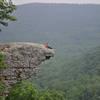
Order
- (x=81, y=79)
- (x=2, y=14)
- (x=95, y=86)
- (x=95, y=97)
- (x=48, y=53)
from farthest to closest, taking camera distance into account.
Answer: (x=81, y=79)
(x=95, y=86)
(x=95, y=97)
(x=48, y=53)
(x=2, y=14)

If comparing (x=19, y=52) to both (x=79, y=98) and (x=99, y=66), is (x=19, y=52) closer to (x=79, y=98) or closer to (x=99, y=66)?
(x=79, y=98)

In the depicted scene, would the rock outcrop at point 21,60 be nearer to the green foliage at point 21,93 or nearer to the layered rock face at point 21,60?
the layered rock face at point 21,60

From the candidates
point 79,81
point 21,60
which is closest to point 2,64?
point 21,60

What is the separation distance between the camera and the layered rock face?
12.6 m

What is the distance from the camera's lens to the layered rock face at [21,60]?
12617 mm

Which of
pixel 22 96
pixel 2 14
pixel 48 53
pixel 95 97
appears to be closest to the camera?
pixel 2 14

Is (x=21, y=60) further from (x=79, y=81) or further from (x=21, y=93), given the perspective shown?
(x=79, y=81)

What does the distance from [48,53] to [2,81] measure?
157 inches

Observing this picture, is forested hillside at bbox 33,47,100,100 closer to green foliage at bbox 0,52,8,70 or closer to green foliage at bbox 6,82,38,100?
green foliage at bbox 6,82,38,100

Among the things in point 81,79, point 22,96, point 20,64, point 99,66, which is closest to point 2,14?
point 20,64

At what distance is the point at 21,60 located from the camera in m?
13.1

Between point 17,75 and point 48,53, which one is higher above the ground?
point 48,53

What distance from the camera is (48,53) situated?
14.2 metres

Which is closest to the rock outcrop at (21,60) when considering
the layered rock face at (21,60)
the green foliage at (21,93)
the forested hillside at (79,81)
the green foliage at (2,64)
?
the layered rock face at (21,60)
